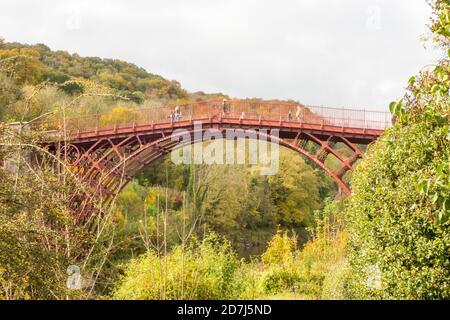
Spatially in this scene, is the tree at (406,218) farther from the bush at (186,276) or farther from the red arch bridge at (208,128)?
the red arch bridge at (208,128)

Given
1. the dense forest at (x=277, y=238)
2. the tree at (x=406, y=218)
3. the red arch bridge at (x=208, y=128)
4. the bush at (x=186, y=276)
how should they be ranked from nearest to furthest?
1. the dense forest at (x=277, y=238)
2. the tree at (x=406, y=218)
3. the bush at (x=186, y=276)
4. the red arch bridge at (x=208, y=128)

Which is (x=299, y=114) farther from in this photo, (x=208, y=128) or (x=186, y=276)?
(x=186, y=276)

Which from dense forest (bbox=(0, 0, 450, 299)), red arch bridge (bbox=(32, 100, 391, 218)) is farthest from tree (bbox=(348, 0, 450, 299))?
red arch bridge (bbox=(32, 100, 391, 218))

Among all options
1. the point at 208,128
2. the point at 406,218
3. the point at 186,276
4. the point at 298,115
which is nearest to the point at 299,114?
the point at 298,115

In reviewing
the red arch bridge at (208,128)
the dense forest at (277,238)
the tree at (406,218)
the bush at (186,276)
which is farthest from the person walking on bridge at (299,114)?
the tree at (406,218)

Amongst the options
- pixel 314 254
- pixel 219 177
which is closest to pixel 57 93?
pixel 219 177

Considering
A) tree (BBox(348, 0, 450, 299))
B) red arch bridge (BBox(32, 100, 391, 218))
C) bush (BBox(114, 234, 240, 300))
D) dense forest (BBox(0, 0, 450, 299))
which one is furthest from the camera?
red arch bridge (BBox(32, 100, 391, 218))

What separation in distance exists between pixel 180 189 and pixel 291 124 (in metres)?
17.9

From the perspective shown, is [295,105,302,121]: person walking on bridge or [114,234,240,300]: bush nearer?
[114,234,240,300]: bush

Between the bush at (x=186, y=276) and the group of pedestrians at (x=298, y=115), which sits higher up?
the group of pedestrians at (x=298, y=115)

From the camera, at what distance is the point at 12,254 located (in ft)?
20.6

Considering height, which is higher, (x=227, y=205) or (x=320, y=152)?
(x=320, y=152)

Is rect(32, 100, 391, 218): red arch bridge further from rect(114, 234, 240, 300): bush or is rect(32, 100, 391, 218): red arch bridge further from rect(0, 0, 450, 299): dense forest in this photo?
rect(114, 234, 240, 300): bush

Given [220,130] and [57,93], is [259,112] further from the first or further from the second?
[57,93]
